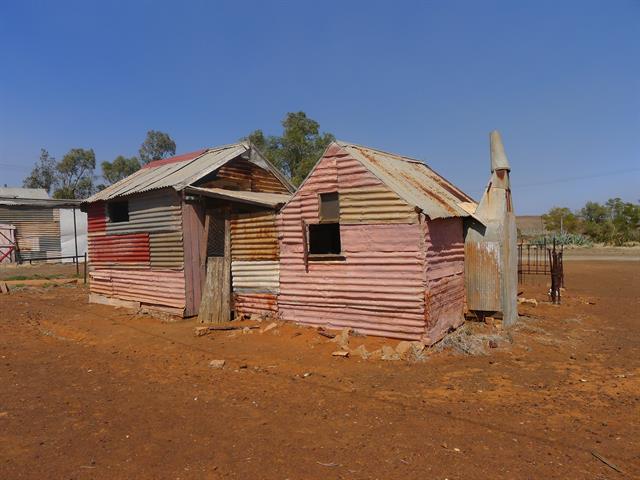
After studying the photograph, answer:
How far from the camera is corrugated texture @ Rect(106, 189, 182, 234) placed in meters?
13.2

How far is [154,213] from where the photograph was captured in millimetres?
13922

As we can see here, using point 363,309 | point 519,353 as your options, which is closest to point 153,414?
point 363,309

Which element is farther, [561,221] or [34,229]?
[561,221]

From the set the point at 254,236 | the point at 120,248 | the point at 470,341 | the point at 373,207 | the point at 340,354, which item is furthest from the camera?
the point at 120,248

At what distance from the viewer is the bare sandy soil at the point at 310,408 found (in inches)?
199

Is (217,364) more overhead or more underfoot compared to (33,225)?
more underfoot

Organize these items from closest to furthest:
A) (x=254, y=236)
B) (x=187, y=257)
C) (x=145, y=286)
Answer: (x=254, y=236), (x=187, y=257), (x=145, y=286)

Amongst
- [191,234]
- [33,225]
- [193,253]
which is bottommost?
[193,253]

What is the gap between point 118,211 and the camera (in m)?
16.2

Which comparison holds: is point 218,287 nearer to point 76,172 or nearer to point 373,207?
point 373,207

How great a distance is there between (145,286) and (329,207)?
719 centimetres

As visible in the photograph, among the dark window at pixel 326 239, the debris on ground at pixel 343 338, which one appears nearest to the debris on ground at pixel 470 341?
the debris on ground at pixel 343 338

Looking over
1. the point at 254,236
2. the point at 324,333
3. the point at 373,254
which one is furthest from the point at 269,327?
the point at 373,254

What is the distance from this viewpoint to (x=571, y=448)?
208 inches
